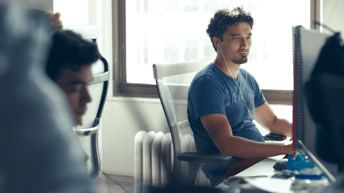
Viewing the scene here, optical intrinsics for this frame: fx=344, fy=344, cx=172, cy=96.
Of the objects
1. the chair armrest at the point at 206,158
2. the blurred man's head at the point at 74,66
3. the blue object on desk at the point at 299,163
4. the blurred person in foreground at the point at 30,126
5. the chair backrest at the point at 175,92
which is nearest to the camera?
the blurred person in foreground at the point at 30,126

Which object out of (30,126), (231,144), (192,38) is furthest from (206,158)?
(192,38)

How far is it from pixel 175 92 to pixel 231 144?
33 centimetres

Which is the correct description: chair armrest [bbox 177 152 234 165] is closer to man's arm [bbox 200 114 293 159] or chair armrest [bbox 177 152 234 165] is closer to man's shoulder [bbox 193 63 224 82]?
man's arm [bbox 200 114 293 159]

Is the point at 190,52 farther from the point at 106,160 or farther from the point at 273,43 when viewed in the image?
the point at 106,160

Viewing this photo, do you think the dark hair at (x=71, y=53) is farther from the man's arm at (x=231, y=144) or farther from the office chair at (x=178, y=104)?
the man's arm at (x=231, y=144)

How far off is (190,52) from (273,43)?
59cm

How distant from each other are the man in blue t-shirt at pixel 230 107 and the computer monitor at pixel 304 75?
321mm

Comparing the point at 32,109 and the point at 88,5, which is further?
the point at 88,5

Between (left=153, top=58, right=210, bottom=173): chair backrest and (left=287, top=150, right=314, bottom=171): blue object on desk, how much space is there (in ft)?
1.49

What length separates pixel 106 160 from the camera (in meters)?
→ 2.68

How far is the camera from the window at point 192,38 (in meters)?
2.25

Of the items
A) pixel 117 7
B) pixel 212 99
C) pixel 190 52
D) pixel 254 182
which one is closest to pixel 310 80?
pixel 254 182

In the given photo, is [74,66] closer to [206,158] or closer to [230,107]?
[206,158]

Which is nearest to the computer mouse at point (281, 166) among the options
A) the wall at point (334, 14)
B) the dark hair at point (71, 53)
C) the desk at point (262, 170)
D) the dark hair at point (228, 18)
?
the desk at point (262, 170)
